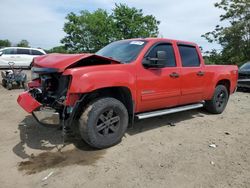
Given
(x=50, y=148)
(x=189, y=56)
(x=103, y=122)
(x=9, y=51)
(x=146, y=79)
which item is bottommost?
(x=50, y=148)

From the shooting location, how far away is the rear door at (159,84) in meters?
5.19

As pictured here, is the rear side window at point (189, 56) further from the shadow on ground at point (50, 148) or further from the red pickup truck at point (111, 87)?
the shadow on ground at point (50, 148)

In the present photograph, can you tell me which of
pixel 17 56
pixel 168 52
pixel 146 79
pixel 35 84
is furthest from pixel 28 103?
pixel 17 56

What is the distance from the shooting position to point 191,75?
6223 mm

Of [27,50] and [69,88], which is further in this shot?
[27,50]

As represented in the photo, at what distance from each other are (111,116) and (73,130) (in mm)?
977

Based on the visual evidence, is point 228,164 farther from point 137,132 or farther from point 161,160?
point 137,132

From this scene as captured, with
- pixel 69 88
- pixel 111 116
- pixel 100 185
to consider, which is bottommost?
pixel 100 185

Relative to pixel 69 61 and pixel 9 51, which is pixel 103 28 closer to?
pixel 9 51

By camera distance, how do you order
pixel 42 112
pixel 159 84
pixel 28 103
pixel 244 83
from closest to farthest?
pixel 42 112
pixel 28 103
pixel 159 84
pixel 244 83

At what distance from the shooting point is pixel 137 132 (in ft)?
18.6

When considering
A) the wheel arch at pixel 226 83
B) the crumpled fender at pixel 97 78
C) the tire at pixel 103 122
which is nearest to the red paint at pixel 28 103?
the crumpled fender at pixel 97 78

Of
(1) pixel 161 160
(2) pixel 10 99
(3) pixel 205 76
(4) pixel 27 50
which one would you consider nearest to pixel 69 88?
(1) pixel 161 160

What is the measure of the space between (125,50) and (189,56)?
1.67 m
